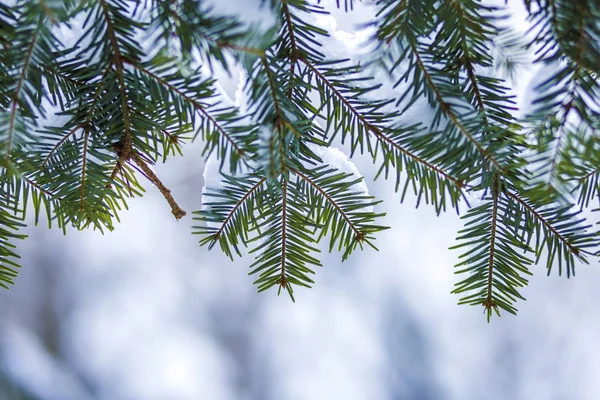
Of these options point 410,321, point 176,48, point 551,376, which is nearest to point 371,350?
point 410,321

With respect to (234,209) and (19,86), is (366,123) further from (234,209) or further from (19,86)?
(19,86)

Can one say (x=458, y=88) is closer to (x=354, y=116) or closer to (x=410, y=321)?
(x=354, y=116)

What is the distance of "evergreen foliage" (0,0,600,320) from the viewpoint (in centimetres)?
33

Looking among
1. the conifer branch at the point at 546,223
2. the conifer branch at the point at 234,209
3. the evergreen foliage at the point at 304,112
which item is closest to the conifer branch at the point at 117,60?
the evergreen foliage at the point at 304,112

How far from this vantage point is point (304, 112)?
1.57ft

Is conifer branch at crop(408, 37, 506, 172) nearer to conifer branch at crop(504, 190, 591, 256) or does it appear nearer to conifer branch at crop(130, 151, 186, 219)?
conifer branch at crop(504, 190, 591, 256)

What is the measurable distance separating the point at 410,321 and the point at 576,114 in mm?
3141

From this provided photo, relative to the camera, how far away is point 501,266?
506 millimetres

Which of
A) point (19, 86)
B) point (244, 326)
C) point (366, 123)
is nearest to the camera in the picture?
point (19, 86)

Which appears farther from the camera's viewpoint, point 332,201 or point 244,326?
point 244,326

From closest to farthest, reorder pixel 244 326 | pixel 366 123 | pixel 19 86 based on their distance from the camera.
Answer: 1. pixel 19 86
2. pixel 366 123
3. pixel 244 326

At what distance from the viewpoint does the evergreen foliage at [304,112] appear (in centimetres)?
33

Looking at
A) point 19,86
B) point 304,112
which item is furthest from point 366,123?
point 19,86

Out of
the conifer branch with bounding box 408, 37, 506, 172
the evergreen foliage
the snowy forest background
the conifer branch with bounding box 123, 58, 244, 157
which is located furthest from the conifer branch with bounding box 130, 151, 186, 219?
the snowy forest background
